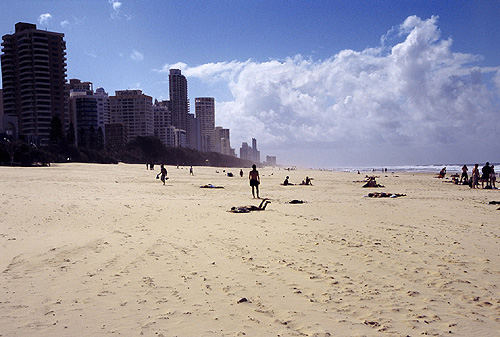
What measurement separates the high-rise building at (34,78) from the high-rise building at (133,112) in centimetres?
5856

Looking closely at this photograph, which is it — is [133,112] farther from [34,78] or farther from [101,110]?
[34,78]

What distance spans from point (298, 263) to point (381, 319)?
8.09 ft

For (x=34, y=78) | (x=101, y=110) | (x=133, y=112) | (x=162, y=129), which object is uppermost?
(x=34, y=78)

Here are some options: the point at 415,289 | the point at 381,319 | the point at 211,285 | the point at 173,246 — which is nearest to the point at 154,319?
the point at 211,285

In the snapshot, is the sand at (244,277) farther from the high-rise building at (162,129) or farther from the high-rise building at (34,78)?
the high-rise building at (162,129)

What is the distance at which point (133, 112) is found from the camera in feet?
592

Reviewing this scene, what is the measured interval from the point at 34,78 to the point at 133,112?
67777 mm

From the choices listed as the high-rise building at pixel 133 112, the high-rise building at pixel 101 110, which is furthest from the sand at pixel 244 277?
the high-rise building at pixel 133 112

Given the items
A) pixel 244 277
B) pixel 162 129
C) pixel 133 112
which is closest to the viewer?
pixel 244 277

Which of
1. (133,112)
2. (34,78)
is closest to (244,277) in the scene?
(34,78)

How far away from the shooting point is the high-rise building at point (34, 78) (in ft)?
370

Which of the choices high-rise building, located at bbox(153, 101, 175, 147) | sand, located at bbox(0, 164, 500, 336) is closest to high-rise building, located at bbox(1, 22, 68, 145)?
high-rise building, located at bbox(153, 101, 175, 147)

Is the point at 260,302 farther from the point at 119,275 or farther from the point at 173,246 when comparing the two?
the point at 173,246

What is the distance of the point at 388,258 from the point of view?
22.8 feet
